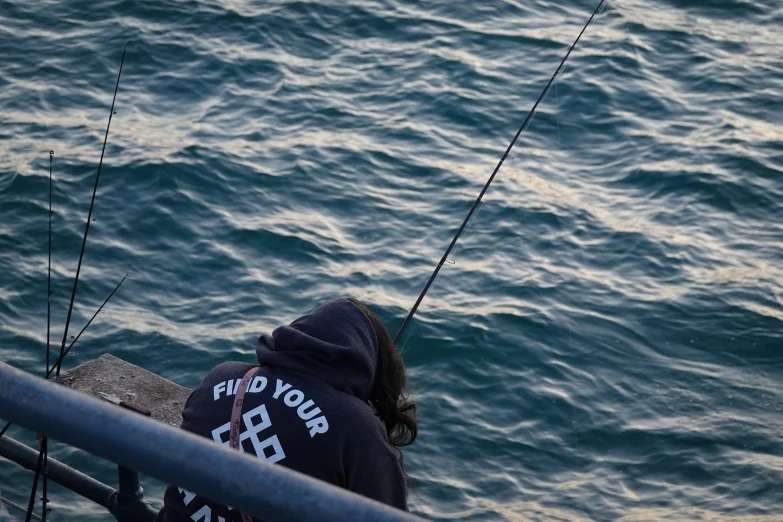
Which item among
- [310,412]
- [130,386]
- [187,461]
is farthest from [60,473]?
[187,461]

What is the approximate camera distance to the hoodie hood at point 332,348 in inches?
91.4

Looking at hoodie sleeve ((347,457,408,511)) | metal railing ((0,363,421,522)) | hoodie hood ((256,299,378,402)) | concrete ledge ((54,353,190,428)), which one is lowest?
concrete ledge ((54,353,190,428))

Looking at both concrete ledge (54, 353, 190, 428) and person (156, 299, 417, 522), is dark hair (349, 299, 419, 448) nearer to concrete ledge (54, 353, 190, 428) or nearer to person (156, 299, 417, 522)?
person (156, 299, 417, 522)

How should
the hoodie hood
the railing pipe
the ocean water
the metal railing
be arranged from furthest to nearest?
the ocean water
the railing pipe
the hoodie hood
the metal railing

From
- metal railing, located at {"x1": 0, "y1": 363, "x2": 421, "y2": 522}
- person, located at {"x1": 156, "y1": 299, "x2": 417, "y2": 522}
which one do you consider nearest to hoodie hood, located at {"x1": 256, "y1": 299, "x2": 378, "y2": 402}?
person, located at {"x1": 156, "y1": 299, "x2": 417, "y2": 522}

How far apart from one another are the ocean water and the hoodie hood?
2913mm

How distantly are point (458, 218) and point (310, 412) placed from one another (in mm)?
5493

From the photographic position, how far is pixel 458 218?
7.61 meters

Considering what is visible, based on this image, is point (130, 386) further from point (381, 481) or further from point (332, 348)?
point (381, 481)

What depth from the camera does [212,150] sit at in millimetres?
8266

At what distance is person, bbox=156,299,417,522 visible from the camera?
219cm

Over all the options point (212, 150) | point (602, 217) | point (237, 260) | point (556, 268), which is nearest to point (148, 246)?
point (237, 260)

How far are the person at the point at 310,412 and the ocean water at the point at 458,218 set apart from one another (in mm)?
2949

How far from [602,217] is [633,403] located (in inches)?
84.7
